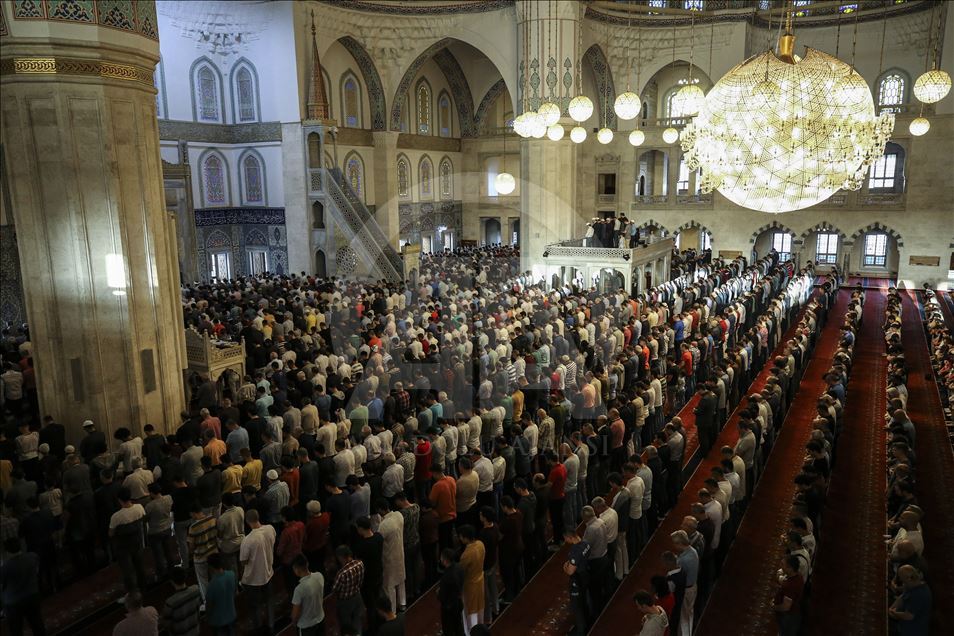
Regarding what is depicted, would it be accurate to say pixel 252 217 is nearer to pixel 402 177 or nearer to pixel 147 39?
pixel 402 177

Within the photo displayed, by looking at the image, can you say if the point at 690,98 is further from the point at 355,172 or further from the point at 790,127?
the point at 355,172

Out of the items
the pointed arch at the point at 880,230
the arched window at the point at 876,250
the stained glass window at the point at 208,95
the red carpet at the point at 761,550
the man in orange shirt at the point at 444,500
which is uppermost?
the stained glass window at the point at 208,95

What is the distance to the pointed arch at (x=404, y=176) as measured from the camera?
23.4m

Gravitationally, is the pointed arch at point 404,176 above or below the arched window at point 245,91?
below

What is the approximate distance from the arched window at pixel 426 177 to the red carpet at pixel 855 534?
17.6 m

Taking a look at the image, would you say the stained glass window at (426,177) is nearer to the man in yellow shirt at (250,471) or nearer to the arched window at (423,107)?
the arched window at (423,107)

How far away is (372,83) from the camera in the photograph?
843 inches

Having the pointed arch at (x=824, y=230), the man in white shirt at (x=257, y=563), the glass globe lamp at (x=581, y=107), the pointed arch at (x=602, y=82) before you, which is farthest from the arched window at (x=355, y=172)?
the man in white shirt at (x=257, y=563)

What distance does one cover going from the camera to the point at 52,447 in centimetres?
674

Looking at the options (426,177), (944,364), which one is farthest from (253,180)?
(944,364)

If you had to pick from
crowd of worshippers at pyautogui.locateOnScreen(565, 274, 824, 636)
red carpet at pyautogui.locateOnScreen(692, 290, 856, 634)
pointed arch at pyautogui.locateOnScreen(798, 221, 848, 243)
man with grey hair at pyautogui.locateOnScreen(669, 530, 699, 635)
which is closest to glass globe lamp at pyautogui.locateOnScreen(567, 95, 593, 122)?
crowd of worshippers at pyautogui.locateOnScreen(565, 274, 824, 636)

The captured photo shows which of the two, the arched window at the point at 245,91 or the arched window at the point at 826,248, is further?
the arched window at the point at 826,248

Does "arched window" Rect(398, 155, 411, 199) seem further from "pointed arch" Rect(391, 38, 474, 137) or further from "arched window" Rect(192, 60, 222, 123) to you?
"arched window" Rect(192, 60, 222, 123)

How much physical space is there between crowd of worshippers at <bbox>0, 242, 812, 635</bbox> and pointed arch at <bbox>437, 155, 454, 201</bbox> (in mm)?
15835
